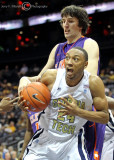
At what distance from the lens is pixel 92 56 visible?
127 inches

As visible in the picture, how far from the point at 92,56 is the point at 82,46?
0.21m

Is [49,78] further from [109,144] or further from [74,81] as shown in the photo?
[109,144]

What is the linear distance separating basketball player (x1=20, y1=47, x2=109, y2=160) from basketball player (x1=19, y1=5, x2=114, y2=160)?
29 centimetres

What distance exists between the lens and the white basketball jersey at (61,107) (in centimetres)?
284

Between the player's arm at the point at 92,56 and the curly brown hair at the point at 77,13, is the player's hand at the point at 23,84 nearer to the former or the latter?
the player's arm at the point at 92,56

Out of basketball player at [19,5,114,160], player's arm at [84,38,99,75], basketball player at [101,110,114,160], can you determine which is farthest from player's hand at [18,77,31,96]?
basketball player at [101,110,114,160]

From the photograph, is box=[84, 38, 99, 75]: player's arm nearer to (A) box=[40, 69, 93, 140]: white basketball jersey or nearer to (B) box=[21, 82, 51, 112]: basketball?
(A) box=[40, 69, 93, 140]: white basketball jersey

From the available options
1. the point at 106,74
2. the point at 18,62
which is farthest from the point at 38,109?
the point at 18,62

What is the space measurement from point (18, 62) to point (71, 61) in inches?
742

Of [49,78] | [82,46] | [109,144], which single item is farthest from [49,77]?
[109,144]

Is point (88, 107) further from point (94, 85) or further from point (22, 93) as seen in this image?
point (22, 93)

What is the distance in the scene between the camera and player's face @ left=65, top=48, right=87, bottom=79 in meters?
2.71

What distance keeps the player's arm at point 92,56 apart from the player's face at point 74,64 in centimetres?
38

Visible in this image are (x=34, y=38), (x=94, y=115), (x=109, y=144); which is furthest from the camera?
(x=34, y=38)
